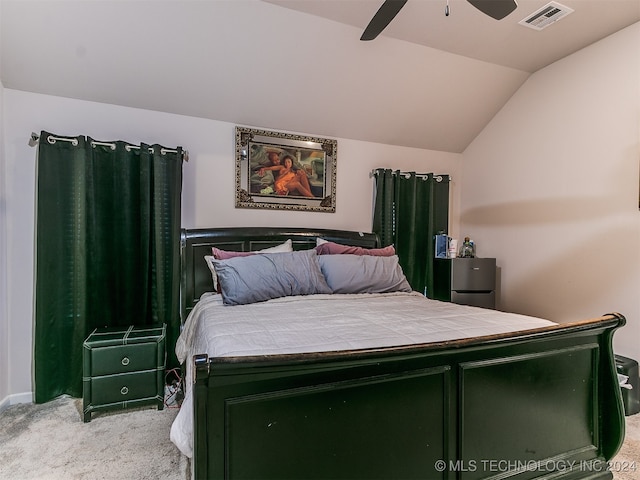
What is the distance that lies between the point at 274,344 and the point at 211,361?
405 mm

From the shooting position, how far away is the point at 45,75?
7.70ft

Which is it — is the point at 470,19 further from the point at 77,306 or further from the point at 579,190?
the point at 77,306

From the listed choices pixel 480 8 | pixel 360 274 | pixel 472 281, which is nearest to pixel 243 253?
pixel 360 274

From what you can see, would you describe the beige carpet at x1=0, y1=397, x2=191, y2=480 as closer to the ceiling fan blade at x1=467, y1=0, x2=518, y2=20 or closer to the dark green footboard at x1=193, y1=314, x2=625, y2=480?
the dark green footboard at x1=193, y1=314, x2=625, y2=480

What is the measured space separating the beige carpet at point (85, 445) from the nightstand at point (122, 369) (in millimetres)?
114

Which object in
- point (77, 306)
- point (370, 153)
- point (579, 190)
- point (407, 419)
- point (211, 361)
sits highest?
point (370, 153)

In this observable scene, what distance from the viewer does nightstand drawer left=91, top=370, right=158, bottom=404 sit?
84.3 inches

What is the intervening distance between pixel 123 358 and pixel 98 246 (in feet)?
2.92

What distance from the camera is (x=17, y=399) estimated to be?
238 cm

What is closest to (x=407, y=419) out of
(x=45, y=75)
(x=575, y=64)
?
(x=45, y=75)

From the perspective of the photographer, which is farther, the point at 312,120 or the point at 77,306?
the point at 312,120

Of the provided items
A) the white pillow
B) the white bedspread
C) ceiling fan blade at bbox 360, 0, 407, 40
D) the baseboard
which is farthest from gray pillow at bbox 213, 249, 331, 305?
the baseboard

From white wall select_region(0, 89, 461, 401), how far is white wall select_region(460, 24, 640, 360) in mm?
757

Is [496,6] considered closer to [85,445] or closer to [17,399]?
[85,445]
